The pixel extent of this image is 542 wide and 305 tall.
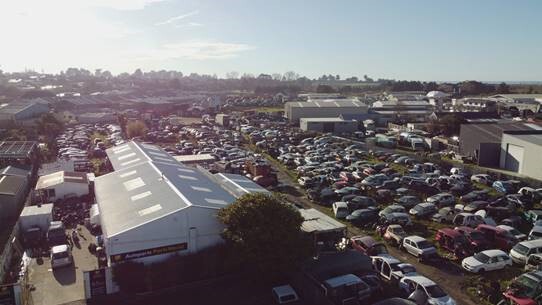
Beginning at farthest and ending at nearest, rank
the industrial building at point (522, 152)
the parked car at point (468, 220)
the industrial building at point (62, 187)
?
1. the industrial building at point (522, 152)
2. the industrial building at point (62, 187)
3. the parked car at point (468, 220)

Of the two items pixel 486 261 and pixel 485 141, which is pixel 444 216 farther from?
pixel 485 141

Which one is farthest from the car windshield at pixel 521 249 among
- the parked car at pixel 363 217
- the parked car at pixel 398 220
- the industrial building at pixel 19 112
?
the industrial building at pixel 19 112

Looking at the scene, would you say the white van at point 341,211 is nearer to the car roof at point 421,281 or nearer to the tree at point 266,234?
the tree at point 266,234

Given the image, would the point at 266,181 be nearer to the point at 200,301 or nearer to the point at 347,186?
the point at 347,186

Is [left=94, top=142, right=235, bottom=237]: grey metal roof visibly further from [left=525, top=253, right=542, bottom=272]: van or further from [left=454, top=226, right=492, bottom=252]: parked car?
[left=525, top=253, right=542, bottom=272]: van

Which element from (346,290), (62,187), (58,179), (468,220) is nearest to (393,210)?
(468,220)
